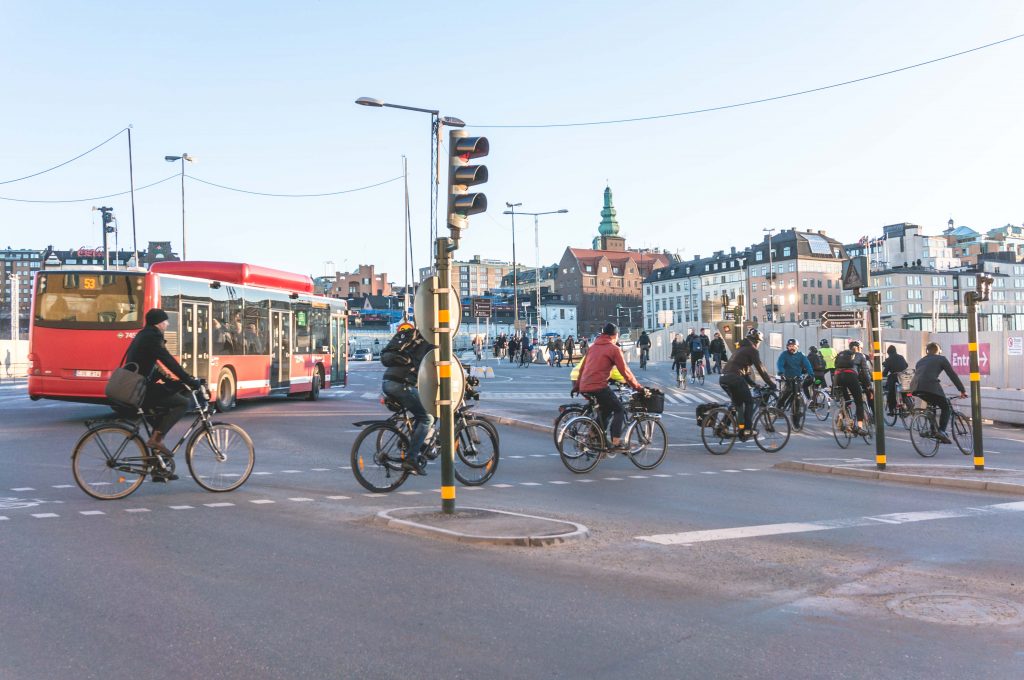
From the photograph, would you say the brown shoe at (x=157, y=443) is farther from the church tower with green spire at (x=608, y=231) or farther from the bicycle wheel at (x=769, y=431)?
the church tower with green spire at (x=608, y=231)

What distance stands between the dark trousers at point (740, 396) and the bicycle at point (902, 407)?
2.70 meters

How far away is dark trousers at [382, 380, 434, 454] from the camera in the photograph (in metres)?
10.8

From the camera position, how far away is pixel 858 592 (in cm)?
623

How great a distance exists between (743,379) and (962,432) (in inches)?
145

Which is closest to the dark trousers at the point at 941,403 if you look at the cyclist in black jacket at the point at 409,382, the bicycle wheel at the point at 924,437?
the bicycle wheel at the point at 924,437

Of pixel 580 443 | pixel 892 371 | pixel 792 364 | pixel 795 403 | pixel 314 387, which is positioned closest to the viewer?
pixel 580 443

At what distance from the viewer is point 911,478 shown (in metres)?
12.1

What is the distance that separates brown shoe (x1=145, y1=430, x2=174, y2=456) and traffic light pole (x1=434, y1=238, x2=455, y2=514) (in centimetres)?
297

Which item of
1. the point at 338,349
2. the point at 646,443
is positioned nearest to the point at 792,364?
the point at 646,443

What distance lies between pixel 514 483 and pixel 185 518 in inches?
159

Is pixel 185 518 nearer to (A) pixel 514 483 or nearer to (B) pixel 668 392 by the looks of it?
(A) pixel 514 483

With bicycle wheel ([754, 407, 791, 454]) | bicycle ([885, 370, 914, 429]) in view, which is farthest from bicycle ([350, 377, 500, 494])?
bicycle ([885, 370, 914, 429])

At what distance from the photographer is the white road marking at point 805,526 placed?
8094mm

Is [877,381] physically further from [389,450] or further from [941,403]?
[389,450]
